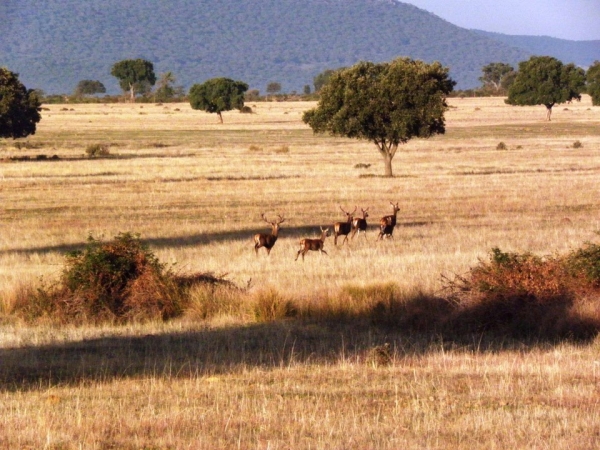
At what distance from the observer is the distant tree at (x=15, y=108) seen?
5647 centimetres

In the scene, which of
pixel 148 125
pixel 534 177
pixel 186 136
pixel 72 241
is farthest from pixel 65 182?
pixel 148 125

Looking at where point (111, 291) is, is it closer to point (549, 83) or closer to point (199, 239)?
point (199, 239)

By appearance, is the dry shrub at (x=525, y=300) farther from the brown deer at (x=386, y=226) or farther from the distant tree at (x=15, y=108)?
the distant tree at (x=15, y=108)

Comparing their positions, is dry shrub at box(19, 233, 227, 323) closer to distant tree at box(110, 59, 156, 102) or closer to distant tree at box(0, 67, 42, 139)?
distant tree at box(0, 67, 42, 139)

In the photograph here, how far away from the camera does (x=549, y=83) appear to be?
338ft

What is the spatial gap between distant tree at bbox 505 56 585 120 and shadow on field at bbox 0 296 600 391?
9154 centimetres

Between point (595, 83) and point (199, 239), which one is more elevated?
point (595, 83)

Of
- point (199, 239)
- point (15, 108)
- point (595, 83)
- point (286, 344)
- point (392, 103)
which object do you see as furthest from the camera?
point (595, 83)

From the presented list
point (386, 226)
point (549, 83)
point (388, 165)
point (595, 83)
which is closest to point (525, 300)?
point (386, 226)

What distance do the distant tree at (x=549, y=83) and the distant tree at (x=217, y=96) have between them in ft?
104

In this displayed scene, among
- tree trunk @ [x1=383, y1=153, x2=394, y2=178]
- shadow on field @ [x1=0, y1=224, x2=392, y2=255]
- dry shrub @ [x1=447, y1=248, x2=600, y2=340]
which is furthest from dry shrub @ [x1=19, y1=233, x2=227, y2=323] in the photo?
tree trunk @ [x1=383, y1=153, x2=394, y2=178]

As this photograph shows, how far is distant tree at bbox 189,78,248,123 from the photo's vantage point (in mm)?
110875

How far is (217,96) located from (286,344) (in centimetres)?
10063

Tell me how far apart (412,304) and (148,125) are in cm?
8572
